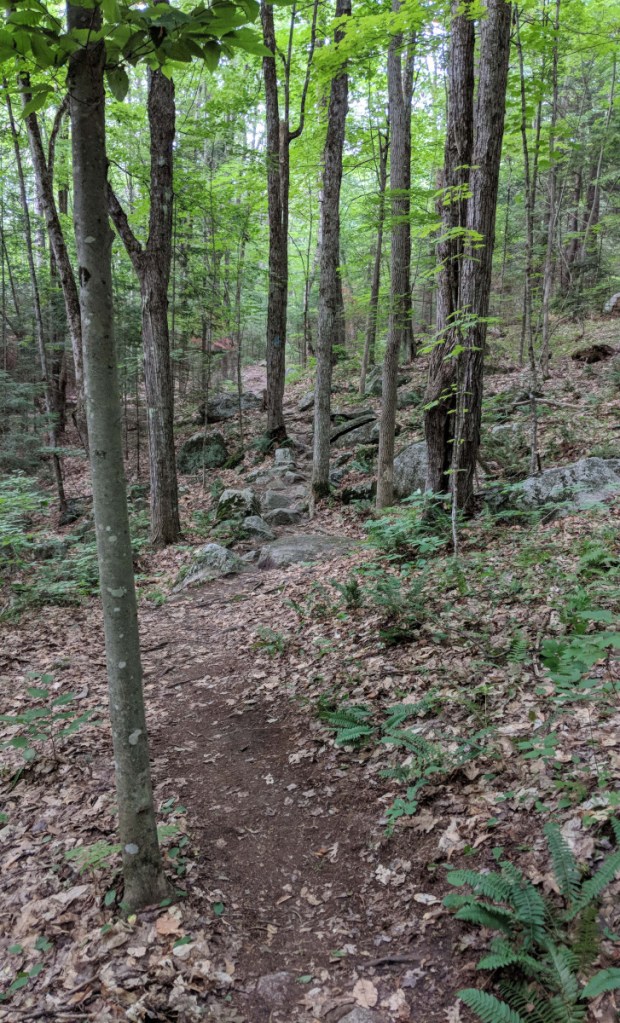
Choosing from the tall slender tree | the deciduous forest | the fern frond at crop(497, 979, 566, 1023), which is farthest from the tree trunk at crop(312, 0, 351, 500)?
the fern frond at crop(497, 979, 566, 1023)

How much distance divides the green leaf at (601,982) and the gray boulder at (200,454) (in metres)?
14.0

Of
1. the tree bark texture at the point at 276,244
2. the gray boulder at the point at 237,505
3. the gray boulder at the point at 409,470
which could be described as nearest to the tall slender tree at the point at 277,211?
the tree bark texture at the point at 276,244

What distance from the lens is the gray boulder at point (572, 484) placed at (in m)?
6.64

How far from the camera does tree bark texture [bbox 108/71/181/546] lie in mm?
9125

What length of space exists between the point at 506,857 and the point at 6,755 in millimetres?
3838

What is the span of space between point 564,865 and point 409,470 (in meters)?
7.61

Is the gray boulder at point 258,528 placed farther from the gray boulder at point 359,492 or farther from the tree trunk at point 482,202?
the tree trunk at point 482,202

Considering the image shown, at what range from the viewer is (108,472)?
2.36 metres

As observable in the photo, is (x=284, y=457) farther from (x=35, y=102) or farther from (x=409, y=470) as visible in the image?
(x=35, y=102)

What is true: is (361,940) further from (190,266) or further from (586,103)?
(586,103)

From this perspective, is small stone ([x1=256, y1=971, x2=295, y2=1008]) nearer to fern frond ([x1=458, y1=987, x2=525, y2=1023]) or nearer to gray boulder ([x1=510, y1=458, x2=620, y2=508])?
fern frond ([x1=458, y1=987, x2=525, y2=1023])

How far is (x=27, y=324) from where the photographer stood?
730 inches

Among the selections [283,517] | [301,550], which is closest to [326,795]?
[301,550]

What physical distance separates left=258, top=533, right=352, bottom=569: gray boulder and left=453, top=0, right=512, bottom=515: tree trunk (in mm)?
2719
